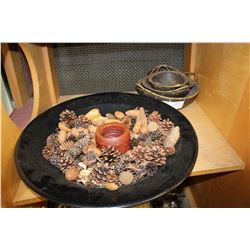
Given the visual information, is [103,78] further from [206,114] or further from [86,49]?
[206,114]

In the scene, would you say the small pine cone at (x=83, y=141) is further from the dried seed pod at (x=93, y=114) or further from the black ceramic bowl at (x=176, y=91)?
the black ceramic bowl at (x=176, y=91)

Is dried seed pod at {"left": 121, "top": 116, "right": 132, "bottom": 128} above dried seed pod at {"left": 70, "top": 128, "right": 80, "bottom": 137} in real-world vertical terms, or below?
below

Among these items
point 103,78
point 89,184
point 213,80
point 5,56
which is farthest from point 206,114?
point 5,56

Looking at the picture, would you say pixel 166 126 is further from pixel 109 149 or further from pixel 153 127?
pixel 109 149

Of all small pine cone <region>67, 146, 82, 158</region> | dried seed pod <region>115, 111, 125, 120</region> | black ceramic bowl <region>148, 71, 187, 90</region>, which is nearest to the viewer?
small pine cone <region>67, 146, 82, 158</region>

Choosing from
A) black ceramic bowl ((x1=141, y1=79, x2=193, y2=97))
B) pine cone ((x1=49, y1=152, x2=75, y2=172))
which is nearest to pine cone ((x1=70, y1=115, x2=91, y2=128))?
pine cone ((x1=49, y1=152, x2=75, y2=172))

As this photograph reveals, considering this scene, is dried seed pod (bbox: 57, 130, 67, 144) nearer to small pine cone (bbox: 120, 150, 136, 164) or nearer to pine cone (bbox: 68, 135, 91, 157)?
pine cone (bbox: 68, 135, 91, 157)

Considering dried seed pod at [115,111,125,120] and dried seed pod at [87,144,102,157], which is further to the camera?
dried seed pod at [115,111,125,120]

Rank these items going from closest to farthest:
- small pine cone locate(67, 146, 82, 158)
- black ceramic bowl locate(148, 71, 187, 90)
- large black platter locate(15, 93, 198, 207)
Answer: large black platter locate(15, 93, 198, 207), small pine cone locate(67, 146, 82, 158), black ceramic bowl locate(148, 71, 187, 90)
